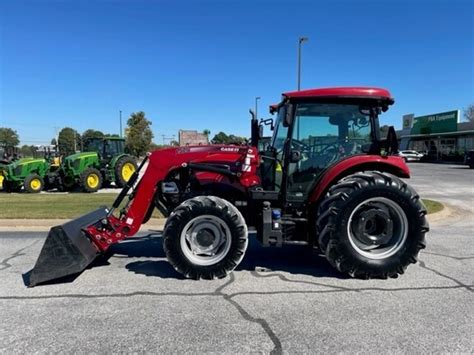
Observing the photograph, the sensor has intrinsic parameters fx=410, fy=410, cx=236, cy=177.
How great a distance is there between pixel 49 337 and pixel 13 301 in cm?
117

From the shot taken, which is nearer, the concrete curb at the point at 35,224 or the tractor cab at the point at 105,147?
the concrete curb at the point at 35,224

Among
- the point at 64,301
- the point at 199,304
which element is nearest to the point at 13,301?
the point at 64,301

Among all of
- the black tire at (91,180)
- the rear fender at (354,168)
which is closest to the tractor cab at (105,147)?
the black tire at (91,180)

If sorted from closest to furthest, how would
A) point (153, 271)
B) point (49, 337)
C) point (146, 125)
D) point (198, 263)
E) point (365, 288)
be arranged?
1. point (49, 337)
2. point (365, 288)
3. point (198, 263)
4. point (153, 271)
5. point (146, 125)

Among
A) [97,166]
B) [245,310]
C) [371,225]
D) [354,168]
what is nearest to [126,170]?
[97,166]

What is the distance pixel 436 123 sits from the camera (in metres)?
53.1

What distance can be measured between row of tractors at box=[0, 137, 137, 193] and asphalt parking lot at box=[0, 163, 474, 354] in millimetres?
11998

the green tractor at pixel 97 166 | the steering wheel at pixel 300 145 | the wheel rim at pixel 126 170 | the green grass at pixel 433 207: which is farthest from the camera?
the wheel rim at pixel 126 170

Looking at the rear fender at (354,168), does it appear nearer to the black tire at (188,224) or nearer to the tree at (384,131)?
the tree at (384,131)

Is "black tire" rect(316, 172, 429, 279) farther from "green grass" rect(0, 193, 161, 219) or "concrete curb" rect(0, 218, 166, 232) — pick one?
"green grass" rect(0, 193, 161, 219)

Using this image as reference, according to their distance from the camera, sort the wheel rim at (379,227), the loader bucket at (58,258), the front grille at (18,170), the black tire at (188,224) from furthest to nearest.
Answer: the front grille at (18,170)
the wheel rim at (379,227)
the black tire at (188,224)
the loader bucket at (58,258)

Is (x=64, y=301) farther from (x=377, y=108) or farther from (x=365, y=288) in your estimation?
(x=377, y=108)

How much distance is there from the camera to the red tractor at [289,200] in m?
5.07

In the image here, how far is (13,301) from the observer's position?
4.41 metres
